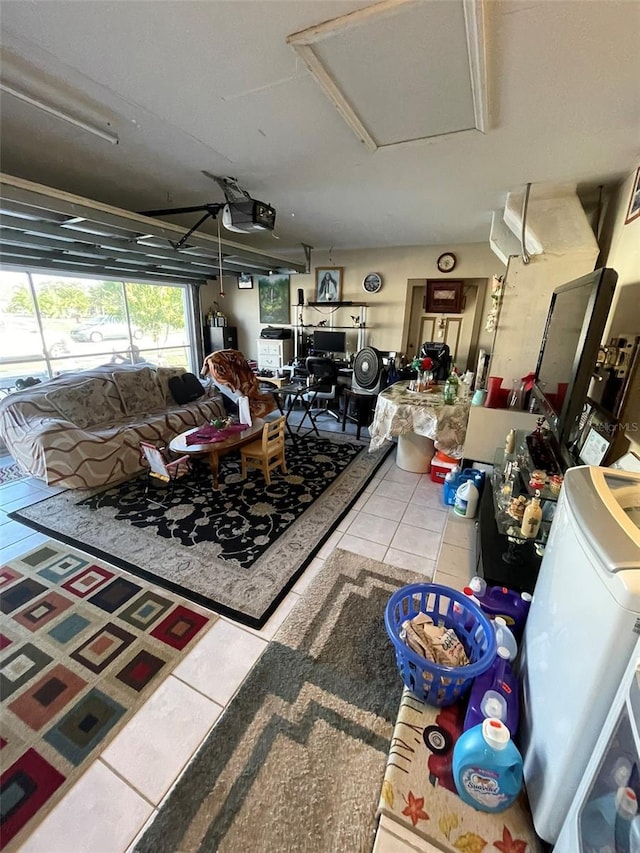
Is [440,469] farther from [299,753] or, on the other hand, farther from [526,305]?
[299,753]

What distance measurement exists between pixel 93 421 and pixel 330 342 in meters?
3.67

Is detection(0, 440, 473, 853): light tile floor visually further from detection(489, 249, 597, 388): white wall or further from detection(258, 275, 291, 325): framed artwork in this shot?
detection(258, 275, 291, 325): framed artwork

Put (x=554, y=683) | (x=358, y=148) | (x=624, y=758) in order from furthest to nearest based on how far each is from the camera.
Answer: (x=358, y=148) → (x=554, y=683) → (x=624, y=758)

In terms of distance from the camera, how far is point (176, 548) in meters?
2.37

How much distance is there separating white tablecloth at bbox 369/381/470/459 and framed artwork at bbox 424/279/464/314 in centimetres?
231

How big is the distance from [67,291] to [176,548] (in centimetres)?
406

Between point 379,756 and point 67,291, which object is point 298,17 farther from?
point 67,291

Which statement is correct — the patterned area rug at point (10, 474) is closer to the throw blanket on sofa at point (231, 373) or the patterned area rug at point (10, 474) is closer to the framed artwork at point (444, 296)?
the throw blanket on sofa at point (231, 373)

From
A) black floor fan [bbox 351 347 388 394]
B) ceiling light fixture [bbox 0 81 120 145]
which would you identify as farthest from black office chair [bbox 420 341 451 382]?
ceiling light fixture [bbox 0 81 120 145]

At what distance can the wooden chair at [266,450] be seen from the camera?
3168 millimetres

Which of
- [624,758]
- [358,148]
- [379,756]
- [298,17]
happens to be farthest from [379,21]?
[379,756]

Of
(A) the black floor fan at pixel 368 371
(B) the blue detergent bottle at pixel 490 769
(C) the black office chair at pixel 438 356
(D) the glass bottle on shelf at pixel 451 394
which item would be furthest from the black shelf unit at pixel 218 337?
(B) the blue detergent bottle at pixel 490 769

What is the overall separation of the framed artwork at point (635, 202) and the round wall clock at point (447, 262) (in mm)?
3036

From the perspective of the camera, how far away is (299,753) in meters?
1.26
